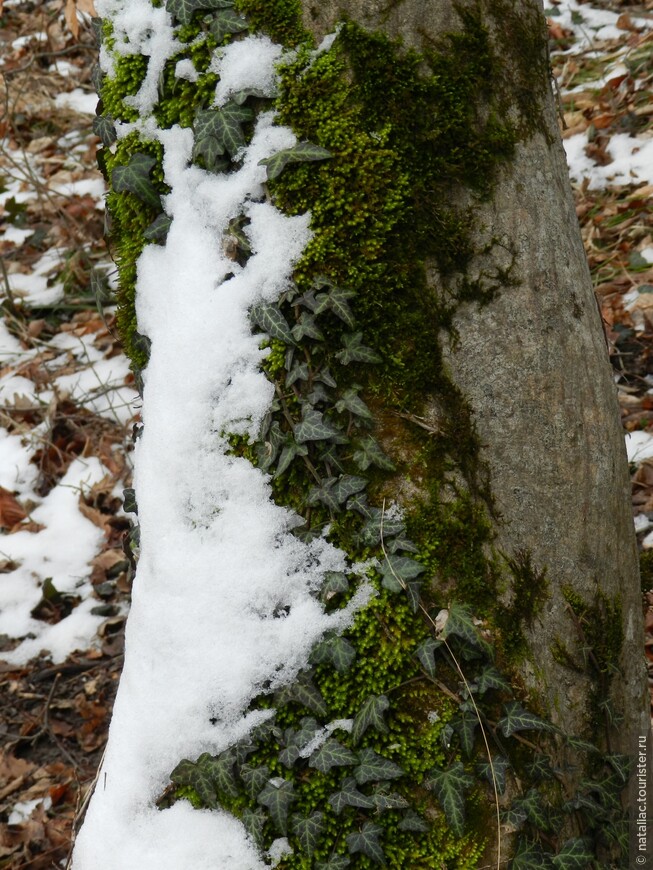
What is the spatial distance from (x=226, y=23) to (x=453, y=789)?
161 centimetres

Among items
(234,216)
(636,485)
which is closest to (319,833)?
(234,216)

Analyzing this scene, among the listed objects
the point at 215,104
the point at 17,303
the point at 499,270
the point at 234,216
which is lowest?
the point at 17,303

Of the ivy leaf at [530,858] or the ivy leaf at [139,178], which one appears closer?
the ivy leaf at [530,858]

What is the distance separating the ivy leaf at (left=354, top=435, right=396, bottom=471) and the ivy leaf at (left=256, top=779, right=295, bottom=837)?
0.66 metres

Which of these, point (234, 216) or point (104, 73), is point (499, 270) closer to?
point (234, 216)

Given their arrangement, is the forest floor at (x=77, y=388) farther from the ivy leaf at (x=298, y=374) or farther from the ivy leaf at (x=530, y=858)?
the ivy leaf at (x=530, y=858)

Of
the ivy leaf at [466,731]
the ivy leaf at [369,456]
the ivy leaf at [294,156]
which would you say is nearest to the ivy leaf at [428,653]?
the ivy leaf at [466,731]

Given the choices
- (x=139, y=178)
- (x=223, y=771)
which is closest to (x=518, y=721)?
(x=223, y=771)

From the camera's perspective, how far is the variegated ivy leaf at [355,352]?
158 cm

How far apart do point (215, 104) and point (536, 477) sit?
1.03 m

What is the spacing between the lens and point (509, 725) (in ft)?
5.02

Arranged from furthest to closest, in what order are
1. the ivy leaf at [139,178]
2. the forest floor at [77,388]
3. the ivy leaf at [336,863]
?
the forest floor at [77,388]
the ivy leaf at [139,178]
the ivy leaf at [336,863]

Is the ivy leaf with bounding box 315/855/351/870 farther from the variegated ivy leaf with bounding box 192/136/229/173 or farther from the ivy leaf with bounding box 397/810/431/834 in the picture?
the variegated ivy leaf with bounding box 192/136/229/173

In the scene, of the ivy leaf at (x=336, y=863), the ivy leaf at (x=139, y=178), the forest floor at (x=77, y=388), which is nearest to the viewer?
the ivy leaf at (x=336, y=863)
